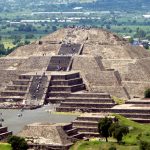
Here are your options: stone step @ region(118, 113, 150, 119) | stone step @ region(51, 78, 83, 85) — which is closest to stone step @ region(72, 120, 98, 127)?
stone step @ region(118, 113, 150, 119)

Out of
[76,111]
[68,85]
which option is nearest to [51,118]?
[76,111]

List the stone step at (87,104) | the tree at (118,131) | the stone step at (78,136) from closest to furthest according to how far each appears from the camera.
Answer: the tree at (118,131) < the stone step at (78,136) < the stone step at (87,104)

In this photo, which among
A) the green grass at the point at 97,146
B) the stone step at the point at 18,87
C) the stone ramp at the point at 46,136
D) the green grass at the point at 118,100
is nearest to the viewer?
the green grass at the point at 97,146

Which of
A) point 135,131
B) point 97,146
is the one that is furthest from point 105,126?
point 135,131

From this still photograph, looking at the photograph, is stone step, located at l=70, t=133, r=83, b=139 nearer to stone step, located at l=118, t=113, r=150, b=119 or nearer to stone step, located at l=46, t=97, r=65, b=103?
stone step, located at l=118, t=113, r=150, b=119

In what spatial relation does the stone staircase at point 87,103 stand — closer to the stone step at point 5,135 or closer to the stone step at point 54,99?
the stone step at point 54,99

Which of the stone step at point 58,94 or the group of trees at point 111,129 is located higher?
the group of trees at point 111,129

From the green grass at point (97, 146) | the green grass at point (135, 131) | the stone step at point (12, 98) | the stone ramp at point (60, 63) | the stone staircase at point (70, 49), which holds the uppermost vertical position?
the stone staircase at point (70, 49)

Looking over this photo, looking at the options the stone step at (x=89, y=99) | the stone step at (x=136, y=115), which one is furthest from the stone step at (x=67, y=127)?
the stone step at (x=89, y=99)
